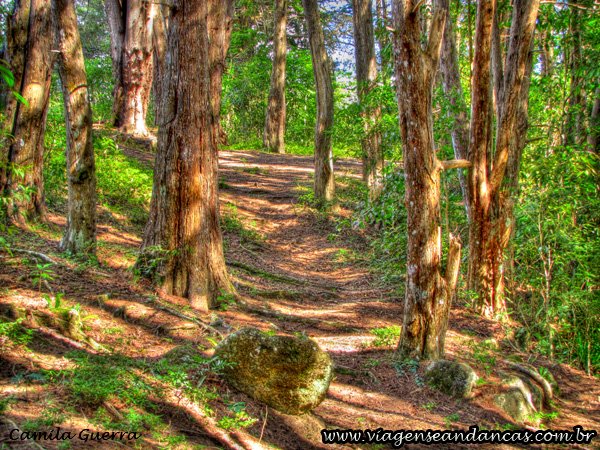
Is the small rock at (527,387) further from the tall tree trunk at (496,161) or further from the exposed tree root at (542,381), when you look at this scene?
the tall tree trunk at (496,161)

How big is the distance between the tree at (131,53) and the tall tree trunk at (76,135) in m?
8.20

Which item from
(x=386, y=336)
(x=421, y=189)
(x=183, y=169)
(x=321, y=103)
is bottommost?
(x=386, y=336)

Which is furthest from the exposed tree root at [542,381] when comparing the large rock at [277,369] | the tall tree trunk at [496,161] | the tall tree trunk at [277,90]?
the tall tree trunk at [277,90]

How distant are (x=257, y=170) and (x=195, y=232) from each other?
38.6 feet

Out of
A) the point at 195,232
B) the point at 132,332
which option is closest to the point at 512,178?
the point at 195,232

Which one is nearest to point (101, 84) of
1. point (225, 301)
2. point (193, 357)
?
point (225, 301)

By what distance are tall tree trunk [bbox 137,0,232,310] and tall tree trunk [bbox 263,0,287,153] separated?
1531 cm

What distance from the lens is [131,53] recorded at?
48.8ft

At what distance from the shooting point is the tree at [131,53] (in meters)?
14.8

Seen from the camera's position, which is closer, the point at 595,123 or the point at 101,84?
the point at 595,123

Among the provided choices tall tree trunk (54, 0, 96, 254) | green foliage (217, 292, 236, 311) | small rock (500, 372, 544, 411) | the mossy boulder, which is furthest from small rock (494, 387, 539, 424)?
tall tree trunk (54, 0, 96, 254)

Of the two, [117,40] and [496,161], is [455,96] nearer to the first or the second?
[496,161]

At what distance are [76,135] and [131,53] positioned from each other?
8.60 m

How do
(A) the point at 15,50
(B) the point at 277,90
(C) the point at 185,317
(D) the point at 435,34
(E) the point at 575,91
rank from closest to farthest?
(D) the point at 435,34
(C) the point at 185,317
(A) the point at 15,50
(E) the point at 575,91
(B) the point at 277,90
